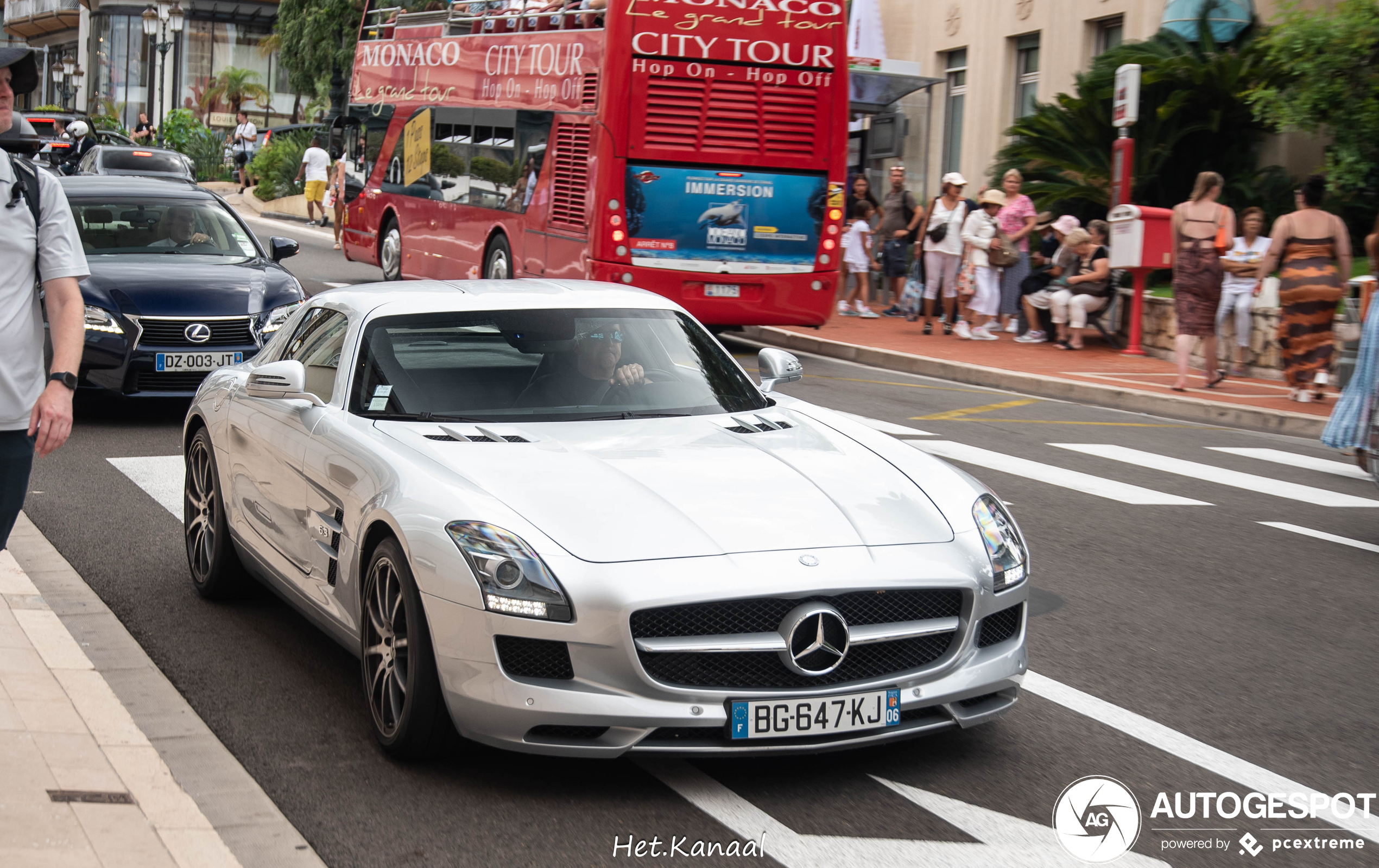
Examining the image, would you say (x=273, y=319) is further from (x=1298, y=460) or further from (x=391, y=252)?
(x=391, y=252)

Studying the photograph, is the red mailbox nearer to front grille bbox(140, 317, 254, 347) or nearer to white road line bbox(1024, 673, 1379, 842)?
front grille bbox(140, 317, 254, 347)

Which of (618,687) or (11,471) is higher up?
(11,471)

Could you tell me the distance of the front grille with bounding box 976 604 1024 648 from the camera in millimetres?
4719

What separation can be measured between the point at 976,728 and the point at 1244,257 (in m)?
12.3

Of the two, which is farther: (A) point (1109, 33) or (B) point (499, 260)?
(A) point (1109, 33)

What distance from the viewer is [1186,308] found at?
1462cm

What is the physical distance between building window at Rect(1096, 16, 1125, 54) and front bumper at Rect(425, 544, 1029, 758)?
2245 centimetres

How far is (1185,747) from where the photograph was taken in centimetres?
507

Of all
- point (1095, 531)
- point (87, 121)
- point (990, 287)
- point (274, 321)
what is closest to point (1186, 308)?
point (990, 287)

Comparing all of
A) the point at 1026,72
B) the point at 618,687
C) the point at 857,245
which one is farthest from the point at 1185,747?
the point at 1026,72

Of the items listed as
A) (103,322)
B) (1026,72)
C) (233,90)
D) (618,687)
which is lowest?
(618,687)

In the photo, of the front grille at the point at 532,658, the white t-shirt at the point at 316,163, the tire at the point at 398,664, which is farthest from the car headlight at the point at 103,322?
the white t-shirt at the point at 316,163

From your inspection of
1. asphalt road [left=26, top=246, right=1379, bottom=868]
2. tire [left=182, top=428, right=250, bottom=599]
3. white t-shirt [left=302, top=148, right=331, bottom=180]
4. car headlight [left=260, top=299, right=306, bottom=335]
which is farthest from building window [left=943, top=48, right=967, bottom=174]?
tire [left=182, top=428, right=250, bottom=599]

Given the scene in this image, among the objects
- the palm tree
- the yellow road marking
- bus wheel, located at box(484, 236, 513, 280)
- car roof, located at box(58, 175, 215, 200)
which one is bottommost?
the yellow road marking
